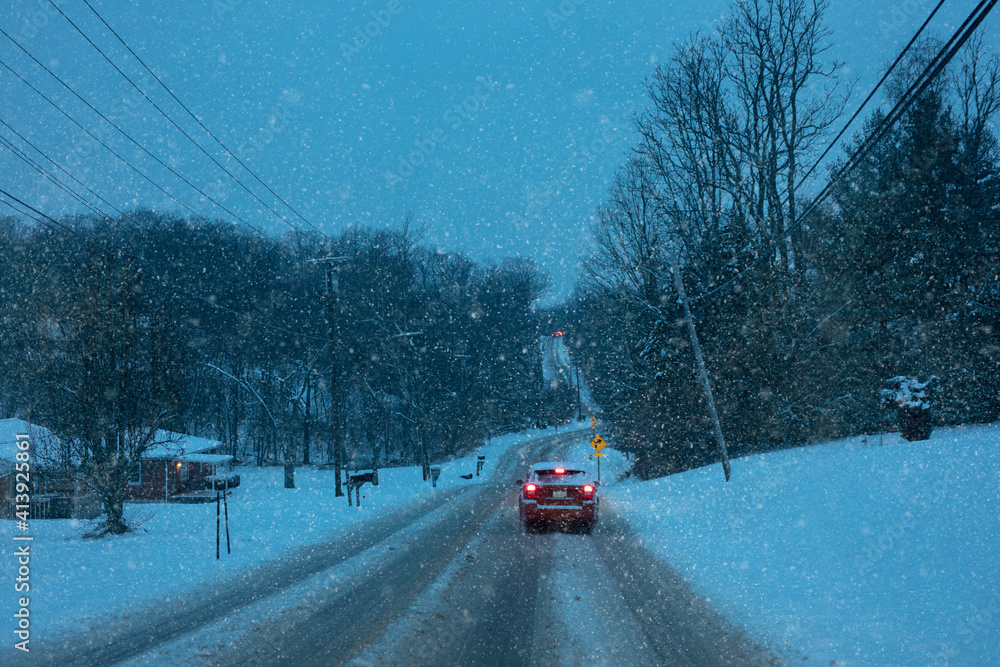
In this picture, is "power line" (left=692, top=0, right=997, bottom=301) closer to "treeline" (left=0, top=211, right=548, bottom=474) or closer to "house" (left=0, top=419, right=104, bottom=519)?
"treeline" (left=0, top=211, right=548, bottom=474)

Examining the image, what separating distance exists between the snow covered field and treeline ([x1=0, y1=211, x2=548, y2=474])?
257 cm

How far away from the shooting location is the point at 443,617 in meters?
7.09

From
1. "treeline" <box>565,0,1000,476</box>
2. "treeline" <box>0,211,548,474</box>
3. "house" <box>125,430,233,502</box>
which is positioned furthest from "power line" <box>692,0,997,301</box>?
"house" <box>125,430,233,502</box>

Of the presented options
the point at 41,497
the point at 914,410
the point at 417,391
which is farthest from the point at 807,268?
the point at 41,497

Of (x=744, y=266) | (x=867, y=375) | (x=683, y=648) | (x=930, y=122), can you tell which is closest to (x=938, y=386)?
(x=867, y=375)

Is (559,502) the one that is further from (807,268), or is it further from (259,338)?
(259,338)

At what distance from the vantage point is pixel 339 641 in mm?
6336

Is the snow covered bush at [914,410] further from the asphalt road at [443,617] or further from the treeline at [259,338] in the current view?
the treeline at [259,338]

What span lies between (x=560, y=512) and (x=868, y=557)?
714 cm

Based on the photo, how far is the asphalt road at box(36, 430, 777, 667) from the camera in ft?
19.3

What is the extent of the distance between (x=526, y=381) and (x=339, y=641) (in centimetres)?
6540

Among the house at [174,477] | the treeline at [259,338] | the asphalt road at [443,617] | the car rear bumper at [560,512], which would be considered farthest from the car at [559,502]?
the house at [174,477]

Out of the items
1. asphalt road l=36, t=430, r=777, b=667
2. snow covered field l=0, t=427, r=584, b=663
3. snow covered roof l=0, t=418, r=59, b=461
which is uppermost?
snow covered roof l=0, t=418, r=59, b=461

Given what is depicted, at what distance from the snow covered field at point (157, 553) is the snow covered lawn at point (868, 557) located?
8083mm
